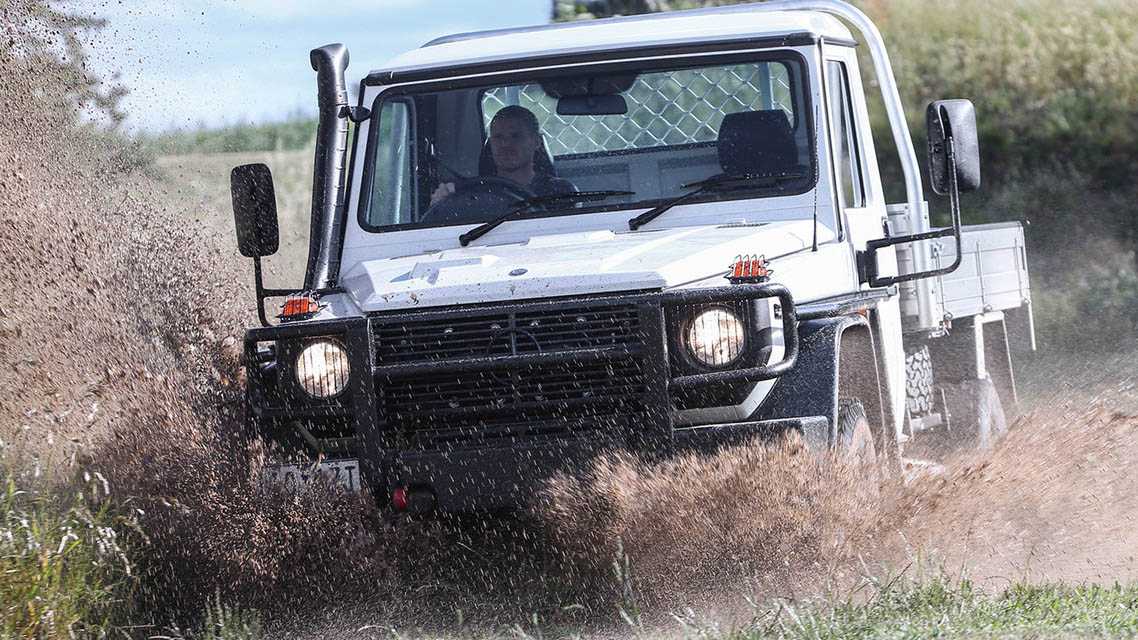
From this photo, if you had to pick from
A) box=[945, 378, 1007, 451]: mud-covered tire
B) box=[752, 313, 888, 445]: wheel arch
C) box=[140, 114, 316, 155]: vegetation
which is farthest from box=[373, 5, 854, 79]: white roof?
box=[140, 114, 316, 155]: vegetation

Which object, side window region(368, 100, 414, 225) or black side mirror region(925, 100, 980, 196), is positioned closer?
black side mirror region(925, 100, 980, 196)

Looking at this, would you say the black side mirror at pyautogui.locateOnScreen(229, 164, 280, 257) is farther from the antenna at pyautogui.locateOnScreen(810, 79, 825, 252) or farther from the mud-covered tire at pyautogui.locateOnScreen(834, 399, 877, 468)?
the mud-covered tire at pyautogui.locateOnScreen(834, 399, 877, 468)

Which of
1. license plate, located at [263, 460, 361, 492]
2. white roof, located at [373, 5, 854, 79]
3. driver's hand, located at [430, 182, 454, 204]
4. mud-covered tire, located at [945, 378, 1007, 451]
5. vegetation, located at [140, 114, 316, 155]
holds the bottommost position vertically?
mud-covered tire, located at [945, 378, 1007, 451]

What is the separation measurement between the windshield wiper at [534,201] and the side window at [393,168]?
449 mm

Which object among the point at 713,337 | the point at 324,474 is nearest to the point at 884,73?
the point at 713,337

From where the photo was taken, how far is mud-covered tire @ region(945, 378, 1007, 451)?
7.63 metres

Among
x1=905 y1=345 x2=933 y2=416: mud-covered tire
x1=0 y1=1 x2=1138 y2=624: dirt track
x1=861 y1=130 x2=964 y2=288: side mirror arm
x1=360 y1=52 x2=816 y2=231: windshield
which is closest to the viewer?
x1=0 y1=1 x2=1138 y2=624: dirt track

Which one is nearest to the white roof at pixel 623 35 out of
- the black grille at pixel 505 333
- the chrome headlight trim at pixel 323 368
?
the black grille at pixel 505 333

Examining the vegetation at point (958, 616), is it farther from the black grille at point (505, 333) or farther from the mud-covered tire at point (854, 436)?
the black grille at point (505, 333)

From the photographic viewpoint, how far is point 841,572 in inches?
196

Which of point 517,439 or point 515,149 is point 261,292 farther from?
point 517,439

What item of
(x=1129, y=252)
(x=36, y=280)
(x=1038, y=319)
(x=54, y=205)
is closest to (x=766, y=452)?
(x=36, y=280)

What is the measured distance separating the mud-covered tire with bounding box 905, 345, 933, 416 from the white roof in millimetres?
1719

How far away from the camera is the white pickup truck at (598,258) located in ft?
16.6
